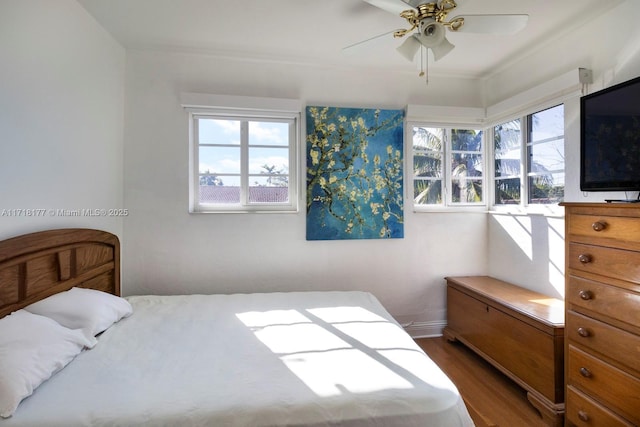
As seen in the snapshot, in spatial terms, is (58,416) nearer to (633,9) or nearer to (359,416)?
(359,416)

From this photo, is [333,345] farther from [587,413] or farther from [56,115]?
[56,115]

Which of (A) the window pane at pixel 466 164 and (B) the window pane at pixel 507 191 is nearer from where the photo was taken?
(B) the window pane at pixel 507 191

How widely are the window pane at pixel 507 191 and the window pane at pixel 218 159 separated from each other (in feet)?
8.41

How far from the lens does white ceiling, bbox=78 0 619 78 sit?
199 centimetres

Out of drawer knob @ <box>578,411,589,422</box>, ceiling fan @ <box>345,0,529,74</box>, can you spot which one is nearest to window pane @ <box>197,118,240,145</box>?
ceiling fan @ <box>345,0,529,74</box>

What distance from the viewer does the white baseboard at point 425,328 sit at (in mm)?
3035

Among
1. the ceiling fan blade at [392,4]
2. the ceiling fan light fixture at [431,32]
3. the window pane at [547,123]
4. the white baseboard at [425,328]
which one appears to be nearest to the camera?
the ceiling fan blade at [392,4]

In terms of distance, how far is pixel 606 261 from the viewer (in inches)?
59.4

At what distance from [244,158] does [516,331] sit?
2.57 metres

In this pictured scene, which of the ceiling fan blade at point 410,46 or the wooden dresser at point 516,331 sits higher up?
the ceiling fan blade at point 410,46

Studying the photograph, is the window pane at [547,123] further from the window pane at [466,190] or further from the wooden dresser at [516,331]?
the wooden dresser at [516,331]

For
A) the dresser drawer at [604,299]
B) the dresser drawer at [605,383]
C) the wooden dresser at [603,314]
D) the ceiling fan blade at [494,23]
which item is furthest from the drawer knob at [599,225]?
the ceiling fan blade at [494,23]

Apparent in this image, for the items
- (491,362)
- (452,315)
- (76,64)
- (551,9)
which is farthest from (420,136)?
(76,64)

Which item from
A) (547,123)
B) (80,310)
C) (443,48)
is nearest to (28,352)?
(80,310)
